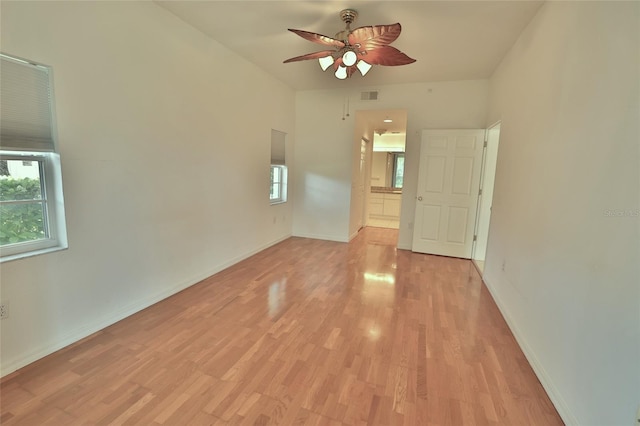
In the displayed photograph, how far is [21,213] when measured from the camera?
192 cm

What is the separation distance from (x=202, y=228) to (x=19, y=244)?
5.18 feet

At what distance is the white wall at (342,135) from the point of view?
4617 millimetres

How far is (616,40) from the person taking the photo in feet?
4.81

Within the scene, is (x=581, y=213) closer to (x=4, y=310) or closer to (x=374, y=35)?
(x=374, y=35)

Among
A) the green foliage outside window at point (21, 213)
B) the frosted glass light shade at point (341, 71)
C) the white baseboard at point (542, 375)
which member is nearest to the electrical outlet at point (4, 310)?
the green foliage outside window at point (21, 213)

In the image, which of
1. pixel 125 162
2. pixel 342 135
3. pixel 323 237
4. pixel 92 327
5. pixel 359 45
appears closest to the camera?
pixel 92 327

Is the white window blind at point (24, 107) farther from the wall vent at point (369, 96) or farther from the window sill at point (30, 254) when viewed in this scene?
the wall vent at point (369, 96)

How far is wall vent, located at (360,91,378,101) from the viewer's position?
4.97 metres

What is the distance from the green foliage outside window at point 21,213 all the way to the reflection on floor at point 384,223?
631 centimetres

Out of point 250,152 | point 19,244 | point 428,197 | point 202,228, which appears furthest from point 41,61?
point 428,197

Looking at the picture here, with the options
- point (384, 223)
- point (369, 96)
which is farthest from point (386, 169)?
point (369, 96)

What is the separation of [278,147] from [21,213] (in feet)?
11.7

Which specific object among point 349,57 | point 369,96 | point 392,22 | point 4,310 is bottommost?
point 4,310

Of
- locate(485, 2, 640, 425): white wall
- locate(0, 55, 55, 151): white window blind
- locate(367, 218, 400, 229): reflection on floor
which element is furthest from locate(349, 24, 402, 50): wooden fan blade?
locate(367, 218, 400, 229): reflection on floor
